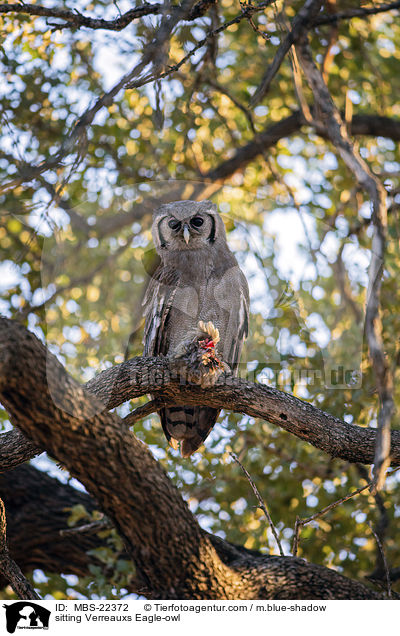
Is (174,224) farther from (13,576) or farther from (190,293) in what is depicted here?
(13,576)

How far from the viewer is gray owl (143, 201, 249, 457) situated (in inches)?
141

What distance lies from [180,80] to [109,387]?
10.8 feet

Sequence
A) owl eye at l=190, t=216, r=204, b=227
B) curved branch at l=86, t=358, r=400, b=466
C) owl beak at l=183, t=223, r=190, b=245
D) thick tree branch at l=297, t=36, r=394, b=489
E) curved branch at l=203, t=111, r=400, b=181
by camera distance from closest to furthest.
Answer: thick tree branch at l=297, t=36, r=394, b=489, curved branch at l=86, t=358, r=400, b=466, owl beak at l=183, t=223, r=190, b=245, owl eye at l=190, t=216, r=204, b=227, curved branch at l=203, t=111, r=400, b=181

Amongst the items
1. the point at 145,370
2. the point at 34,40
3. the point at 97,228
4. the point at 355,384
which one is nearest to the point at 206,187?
the point at 97,228

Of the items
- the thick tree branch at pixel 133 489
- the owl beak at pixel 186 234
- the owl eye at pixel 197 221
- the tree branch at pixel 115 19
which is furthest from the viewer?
the owl eye at pixel 197 221

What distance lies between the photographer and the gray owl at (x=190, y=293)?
3.59 meters

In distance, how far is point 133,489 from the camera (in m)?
2.47

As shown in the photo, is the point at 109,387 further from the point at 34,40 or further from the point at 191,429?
the point at 34,40

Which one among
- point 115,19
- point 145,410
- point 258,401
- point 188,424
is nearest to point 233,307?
point 188,424

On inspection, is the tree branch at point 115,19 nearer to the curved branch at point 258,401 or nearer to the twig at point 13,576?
the curved branch at point 258,401

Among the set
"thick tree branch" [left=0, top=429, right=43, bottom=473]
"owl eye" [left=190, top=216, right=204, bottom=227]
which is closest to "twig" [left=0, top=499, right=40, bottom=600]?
"thick tree branch" [left=0, top=429, right=43, bottom=473]

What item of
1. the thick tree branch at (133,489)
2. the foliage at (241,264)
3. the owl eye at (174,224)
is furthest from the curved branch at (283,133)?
the thick tree branch at (133,489)
